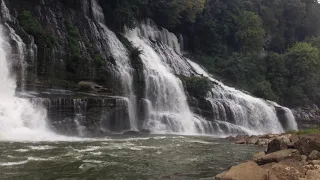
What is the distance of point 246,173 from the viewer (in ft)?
27.8

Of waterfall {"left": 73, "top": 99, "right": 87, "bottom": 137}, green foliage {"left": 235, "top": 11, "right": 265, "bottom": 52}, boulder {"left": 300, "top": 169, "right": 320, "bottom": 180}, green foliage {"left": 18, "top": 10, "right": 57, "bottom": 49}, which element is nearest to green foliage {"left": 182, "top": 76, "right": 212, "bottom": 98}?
waterfall {"left": 73, "top": 99, "right": 87, "bottom": 137}

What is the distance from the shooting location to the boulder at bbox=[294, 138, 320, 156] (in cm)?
1227

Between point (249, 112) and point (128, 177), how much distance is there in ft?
89.5

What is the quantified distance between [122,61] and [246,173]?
2422 cm

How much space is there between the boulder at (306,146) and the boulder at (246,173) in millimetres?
4415

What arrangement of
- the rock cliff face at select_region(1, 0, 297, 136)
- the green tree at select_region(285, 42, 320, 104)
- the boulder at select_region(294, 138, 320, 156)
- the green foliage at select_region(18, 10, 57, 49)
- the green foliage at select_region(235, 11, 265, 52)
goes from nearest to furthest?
the boulder at select_region(294, 138, 320, 156), the rock cliff face at select_region(1, 0, 297, 136), the green foliage at select_region(18, 10, 57, 49), the green tree at select_region(285, 42, 320, 104), the green foliage at select_region(235, 11, 265, 52)

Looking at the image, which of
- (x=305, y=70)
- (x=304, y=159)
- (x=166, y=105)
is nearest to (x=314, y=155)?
(x=304, y=159)

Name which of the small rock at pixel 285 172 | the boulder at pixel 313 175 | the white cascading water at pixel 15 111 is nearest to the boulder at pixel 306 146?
the boulder at pixel 313 175

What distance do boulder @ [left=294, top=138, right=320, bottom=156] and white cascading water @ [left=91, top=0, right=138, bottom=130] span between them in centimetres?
1614

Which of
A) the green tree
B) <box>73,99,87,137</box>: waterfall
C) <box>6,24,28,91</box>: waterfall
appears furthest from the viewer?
the green tree

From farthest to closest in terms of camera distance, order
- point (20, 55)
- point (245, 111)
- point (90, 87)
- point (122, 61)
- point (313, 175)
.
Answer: point (245, 111), point (122, 61), point (90, 87), point (20, 55), point (313, 175)

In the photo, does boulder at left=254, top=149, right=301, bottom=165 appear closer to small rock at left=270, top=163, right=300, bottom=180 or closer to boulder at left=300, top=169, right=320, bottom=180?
boulder at left=300, top=169, right=320, bottom=180

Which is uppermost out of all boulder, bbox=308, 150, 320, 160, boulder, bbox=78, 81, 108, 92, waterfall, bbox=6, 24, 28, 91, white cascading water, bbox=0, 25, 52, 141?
waterfall, bbox=6, 24, 28, 91

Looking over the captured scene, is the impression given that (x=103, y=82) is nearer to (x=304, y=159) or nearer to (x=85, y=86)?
(x=85, y=86)
